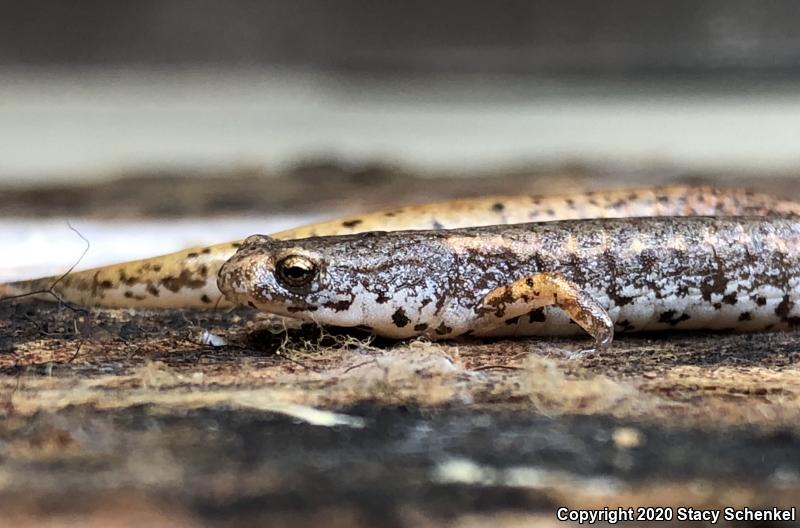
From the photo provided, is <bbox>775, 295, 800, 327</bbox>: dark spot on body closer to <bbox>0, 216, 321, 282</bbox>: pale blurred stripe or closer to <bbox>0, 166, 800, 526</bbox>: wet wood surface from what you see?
<bbox>0, 166, 800, 526</bbox>: wet wood surface

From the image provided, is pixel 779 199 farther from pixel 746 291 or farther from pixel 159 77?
pixel 159 77

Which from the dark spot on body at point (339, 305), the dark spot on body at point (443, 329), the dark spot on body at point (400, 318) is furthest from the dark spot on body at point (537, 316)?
the dark spot on body at point (339, 305)

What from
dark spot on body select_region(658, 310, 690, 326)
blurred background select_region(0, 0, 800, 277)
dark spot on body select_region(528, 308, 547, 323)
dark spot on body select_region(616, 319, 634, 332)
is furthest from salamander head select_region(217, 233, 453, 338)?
blurred background select_region(0, 0, 800, 277)

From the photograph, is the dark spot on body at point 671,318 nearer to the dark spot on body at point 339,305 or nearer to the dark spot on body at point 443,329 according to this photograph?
the dark spot on body at point 443,329

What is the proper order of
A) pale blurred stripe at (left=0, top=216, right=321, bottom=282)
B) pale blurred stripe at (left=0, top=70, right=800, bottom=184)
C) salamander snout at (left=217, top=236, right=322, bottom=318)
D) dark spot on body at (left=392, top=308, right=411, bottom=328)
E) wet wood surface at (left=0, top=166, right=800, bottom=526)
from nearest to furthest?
wet wood surface at (left=0, top=166, right=800, bottom=526), salamander snout at (left=217, top=236, right=322, bottom=318), dark spot on body at (left=392, top=308, right=411, bottom=328), pale blurred stripe at (left=0, top=216, right=321, bottom=282), pale blurred stripe at (left=0, top=70, right=800, bottom=184)

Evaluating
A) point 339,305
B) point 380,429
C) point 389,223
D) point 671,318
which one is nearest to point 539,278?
point 671,318

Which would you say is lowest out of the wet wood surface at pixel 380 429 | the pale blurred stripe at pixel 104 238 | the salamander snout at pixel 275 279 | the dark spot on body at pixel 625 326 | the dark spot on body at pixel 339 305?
the wet wood surface at pixel 380 429

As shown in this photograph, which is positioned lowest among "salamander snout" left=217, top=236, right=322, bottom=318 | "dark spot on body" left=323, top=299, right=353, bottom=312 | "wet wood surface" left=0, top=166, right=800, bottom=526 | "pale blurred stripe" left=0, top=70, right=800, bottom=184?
"wet wood surface" left=0, top=166, right=800, bottom=526
